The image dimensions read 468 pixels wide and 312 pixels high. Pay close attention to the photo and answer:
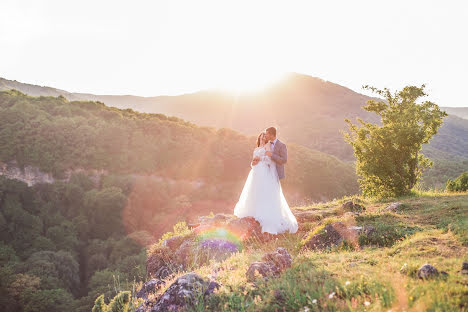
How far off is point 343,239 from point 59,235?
36661 millimetres

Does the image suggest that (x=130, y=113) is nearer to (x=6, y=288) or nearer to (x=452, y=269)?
(x=6, y=288)

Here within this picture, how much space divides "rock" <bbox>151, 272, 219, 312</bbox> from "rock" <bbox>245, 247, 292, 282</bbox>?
2.01 ft

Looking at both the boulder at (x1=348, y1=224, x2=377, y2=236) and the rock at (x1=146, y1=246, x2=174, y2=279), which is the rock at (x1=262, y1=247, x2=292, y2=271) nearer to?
the boulder at (x1=348, y1=224, x2=377, y2=236)

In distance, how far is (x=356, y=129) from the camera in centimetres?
1562

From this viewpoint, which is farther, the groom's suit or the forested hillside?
the forested hillside

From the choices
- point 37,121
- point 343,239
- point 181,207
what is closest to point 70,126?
point 37,121

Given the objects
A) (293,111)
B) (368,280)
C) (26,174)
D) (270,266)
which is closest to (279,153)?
(270,266)

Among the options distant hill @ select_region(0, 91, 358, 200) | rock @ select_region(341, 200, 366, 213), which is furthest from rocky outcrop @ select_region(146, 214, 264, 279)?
distant hill @ select_region(0, 91, 358, 200)

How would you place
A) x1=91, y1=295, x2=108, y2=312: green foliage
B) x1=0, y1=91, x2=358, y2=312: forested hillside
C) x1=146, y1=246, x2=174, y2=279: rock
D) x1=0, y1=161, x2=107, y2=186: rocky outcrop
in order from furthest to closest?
x1=0, y1=161, x2=107, y2=186: rocky outcrop
x1=0, y1=91, x2=358, y2=312: forested hillside
x1=146, y1=246, x2=174, y2=279: rock
x1=91, y1=295, x2=108, y2=312: green foliage

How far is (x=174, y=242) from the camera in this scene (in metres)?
10.8

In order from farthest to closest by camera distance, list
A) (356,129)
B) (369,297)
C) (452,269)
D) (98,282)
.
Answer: (98,282) → (356,129) → (452,269) → (369,297)

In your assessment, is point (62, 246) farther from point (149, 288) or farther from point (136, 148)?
point (149, 288)

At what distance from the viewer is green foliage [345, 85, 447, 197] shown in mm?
13625

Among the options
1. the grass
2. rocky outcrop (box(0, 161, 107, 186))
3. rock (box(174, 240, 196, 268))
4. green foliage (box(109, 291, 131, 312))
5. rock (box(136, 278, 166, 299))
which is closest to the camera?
the grass
